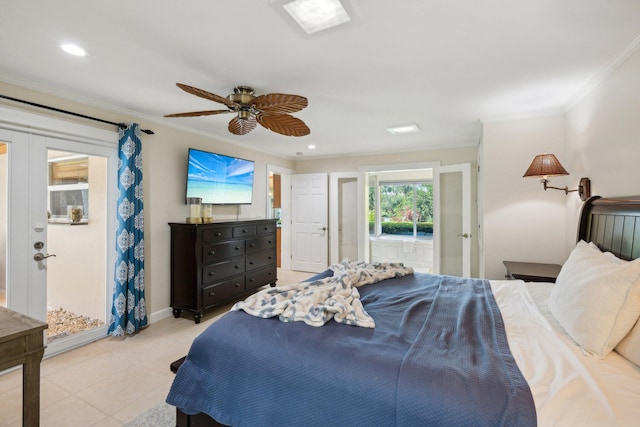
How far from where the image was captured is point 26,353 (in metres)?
1.39

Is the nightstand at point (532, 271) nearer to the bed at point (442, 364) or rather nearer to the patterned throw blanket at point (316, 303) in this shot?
the bed at point (442, 364)

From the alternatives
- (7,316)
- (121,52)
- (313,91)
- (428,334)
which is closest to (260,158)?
(313,91)

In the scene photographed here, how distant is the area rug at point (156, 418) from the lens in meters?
1.87

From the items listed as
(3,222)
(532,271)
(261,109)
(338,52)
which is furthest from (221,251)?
(532,271)

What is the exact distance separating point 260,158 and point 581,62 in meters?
4.31

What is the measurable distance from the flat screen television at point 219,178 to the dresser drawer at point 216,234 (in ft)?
1.78

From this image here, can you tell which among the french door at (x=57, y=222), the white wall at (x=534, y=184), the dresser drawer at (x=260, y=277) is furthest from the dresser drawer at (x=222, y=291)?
the white wall at (x=534, y=184)

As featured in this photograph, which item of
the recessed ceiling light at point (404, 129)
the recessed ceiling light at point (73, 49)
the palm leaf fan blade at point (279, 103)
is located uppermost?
the recessed ceiling light at point (404, 129)

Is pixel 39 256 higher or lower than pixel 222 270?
higher

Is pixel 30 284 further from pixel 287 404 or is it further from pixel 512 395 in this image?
pixel 512 395

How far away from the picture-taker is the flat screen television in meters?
3.83

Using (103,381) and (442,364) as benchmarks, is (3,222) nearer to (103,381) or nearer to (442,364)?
(103,381)

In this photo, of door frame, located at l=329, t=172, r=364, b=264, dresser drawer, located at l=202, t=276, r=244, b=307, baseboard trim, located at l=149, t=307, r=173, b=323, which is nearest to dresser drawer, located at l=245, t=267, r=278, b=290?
dresser drawer, located at l=202, t=276, r=244, b=307

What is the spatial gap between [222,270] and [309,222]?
8.45 feet
